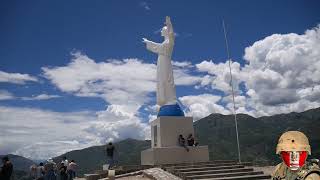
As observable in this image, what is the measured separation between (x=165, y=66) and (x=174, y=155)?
6.49m

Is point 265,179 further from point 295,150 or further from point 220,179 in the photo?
point 295,150

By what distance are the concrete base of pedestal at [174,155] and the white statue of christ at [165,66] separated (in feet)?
12.0

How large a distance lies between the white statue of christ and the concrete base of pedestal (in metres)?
3.67

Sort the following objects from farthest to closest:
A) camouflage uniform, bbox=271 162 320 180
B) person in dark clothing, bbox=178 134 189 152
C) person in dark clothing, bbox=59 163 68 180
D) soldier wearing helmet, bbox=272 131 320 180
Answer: person in dark clothing, bbox=178 134 189 152
person in dark clothing, bbox=59 163 68 180
soldier wearing helmet, bbox=272 131 320 180
camouflage uniform, bbox=271 162 320 180

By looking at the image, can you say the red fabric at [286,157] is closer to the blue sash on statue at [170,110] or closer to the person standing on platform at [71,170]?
the person standing on platform at [71,170]

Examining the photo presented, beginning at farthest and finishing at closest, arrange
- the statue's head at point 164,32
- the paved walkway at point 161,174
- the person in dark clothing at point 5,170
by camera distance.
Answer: the statue's head at point 164,32 < the paved walkway at point 161,174 < the person in dark clothing at point 5,170

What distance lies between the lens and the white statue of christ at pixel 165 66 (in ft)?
84.3

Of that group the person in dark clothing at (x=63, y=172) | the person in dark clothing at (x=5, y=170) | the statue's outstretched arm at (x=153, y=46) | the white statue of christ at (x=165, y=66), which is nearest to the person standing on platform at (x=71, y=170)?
the person in dark clothing at (x=63, y=172)

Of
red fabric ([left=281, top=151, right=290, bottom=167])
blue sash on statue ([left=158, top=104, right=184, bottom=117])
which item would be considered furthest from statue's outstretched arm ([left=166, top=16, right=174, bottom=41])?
red fabric ([left=281, top=151, right=290, bottom=167])

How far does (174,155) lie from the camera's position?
23328mm

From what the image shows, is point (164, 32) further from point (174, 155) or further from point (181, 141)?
point (174, 155)

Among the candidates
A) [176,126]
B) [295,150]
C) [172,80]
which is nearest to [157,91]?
[172,80]

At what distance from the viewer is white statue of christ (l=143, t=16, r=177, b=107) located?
84.3 ft

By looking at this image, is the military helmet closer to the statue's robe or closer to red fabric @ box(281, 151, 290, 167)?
red fabric @ box(281, 151, 290, 167)
